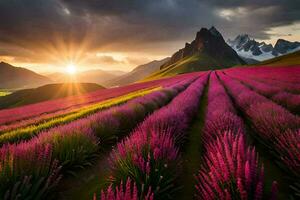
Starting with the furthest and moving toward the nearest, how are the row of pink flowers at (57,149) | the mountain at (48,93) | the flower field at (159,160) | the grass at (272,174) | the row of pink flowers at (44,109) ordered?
the mountain at (48,93)
the row of pink flowers at (44,109)
the grass at (272,174)
the row of pink flowers at (57,149)
the flower field at (159,160)

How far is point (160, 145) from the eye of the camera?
424 cm

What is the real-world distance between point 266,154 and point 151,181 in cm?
353

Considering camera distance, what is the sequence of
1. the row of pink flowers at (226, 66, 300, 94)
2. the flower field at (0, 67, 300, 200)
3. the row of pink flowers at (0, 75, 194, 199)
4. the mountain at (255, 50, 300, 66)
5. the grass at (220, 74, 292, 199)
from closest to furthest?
the flower field at (0, 67, 300, 200), the row of pink flowers at (0, 75, 194, 199), the grass at (220, 74, 292, 199), the row of pink flowers at (226, 66, 300, 94), the mountain at (255, 50, 300, 66)

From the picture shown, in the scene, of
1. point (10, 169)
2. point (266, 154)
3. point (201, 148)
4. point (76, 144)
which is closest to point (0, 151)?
point (10, 169)

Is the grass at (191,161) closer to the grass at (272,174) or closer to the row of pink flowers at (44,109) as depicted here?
the grass at (272,174)

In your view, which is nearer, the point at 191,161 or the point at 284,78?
the point at 191,161

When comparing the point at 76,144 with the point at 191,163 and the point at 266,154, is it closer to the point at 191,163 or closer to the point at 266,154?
the point at 191,163

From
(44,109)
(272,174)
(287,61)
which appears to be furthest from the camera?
(287,61)

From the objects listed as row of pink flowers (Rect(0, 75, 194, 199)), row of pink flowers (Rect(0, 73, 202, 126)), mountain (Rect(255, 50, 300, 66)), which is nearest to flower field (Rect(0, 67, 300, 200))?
row of pink flowers (Rect(0, 75, 194, 199))

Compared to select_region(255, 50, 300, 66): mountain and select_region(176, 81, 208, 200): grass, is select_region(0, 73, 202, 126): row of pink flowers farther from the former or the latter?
select_region(255, 50, 300, 66): mountain

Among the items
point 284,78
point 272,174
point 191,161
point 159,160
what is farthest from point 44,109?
point 284,78

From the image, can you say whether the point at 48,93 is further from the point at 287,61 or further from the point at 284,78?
the point at 284,78

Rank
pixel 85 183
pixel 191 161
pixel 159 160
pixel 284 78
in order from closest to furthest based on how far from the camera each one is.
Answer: pixel 159 160 → pixel 85 183 → pixel 191 161 → pixel 284 78

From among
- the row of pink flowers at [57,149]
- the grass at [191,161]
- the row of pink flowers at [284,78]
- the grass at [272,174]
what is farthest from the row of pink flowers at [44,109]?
the row of pink flowers at [284,78]
